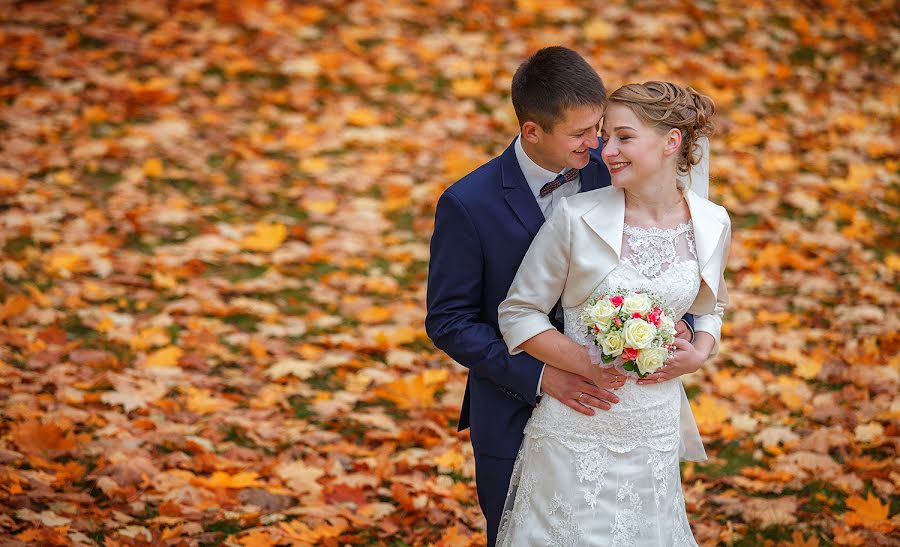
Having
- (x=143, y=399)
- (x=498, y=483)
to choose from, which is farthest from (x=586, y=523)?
(x=143, y=399)

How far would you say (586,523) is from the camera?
2938 millimetres

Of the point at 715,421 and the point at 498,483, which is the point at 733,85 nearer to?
the point at 715,421

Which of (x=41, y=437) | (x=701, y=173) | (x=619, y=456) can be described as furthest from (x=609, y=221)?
(x=41, y=437)

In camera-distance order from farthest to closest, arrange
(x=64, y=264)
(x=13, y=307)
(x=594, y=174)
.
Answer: (x=64, y=264) < (x=13, y=307) < (x=594, y=174)

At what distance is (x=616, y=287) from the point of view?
2.87 m

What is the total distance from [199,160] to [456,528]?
410cm

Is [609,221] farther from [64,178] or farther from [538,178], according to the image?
[64,178]

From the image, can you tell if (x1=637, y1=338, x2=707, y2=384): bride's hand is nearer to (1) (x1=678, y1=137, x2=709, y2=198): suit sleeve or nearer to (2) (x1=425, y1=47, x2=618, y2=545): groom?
(2) (x1=425, y1=47, x2=618, y2=545): groom

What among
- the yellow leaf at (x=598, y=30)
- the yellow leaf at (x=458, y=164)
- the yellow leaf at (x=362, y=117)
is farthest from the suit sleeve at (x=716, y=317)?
the yellow leaf at (x=598, y=30)

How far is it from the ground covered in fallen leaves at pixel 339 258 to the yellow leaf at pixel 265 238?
21mm

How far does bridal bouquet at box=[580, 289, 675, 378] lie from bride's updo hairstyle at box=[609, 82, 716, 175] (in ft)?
1.67

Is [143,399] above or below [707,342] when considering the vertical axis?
below

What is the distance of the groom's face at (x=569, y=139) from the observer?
9.53ft

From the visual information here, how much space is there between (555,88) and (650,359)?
0.85 m
